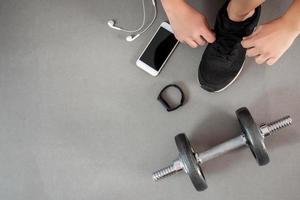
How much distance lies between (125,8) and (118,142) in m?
0.39

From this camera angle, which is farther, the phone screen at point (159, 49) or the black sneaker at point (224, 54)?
the phone screen at point (159, 49)

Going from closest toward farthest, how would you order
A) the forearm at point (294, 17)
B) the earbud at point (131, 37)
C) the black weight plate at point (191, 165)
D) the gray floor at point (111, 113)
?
the forearm at point (294, 17) < the black weight plate at point (191, 165) < the gray floor at point (111, 113) < the earbud at point (131, 37)

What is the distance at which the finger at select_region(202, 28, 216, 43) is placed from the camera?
29.4 inches

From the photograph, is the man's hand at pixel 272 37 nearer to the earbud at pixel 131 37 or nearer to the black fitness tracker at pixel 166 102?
the black fitness tracker at pixel 166 102

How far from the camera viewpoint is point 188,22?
2.45 feet

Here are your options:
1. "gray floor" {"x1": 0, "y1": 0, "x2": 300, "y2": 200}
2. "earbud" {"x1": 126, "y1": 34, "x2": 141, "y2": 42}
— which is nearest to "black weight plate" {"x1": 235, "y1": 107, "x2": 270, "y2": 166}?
"gray floor" {"x1": 0, "y1": 0, "x2": 300, "y2": 200}

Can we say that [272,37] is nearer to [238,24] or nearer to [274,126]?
[238,24]

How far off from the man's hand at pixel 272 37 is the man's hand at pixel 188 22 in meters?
0.09

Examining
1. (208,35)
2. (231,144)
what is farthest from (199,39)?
(231,144)

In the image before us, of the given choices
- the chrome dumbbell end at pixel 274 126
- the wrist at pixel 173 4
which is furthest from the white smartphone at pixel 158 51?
the chrome dumbbell end at pixel 274 126

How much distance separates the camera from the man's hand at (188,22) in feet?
2.44

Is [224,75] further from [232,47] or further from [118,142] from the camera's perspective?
[118,142]

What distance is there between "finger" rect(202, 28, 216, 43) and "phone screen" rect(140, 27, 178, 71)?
22cm

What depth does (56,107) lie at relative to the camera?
99 cm
